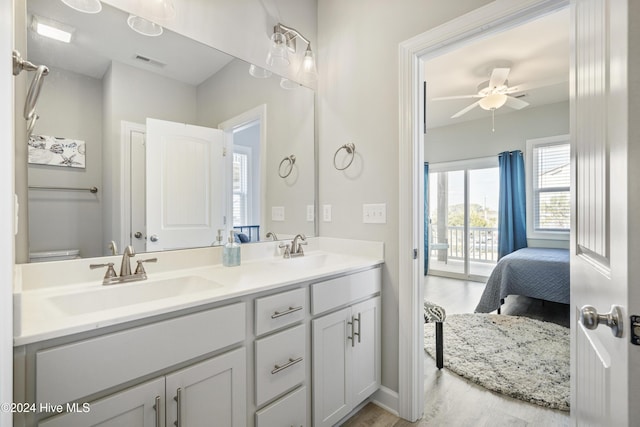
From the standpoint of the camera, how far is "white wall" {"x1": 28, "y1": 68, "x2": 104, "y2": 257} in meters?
1.19

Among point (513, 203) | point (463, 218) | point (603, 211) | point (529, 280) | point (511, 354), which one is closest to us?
point (603, 211)

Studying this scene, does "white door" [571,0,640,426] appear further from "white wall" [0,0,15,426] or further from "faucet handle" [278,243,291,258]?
"faucet handle" [278,243,291,258]

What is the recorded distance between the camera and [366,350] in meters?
1.70

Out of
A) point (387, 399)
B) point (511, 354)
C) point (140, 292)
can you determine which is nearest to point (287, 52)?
point (140, 292)

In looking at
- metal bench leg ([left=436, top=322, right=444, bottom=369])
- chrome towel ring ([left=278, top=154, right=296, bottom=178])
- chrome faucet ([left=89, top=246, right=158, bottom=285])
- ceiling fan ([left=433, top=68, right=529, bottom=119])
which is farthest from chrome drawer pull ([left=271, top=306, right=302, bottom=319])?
ceiling fan ([left=433, top=68, right=529, bottom=119])

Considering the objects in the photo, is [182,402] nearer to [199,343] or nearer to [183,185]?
[199,343]

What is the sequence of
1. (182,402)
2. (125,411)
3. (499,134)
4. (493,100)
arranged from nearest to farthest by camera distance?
(125,411), (182,402), (493,100), (499,134)

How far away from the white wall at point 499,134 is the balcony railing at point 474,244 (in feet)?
2.15

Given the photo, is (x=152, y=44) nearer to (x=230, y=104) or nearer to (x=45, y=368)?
(x=230, y=104)

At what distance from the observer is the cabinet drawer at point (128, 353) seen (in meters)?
0.77

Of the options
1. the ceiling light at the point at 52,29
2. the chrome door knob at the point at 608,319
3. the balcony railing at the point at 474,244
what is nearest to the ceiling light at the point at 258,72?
the ceiling light at the point at 52,29

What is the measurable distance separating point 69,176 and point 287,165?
1.20 meters

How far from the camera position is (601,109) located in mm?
728

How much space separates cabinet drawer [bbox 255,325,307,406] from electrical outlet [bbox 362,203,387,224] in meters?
0.81
